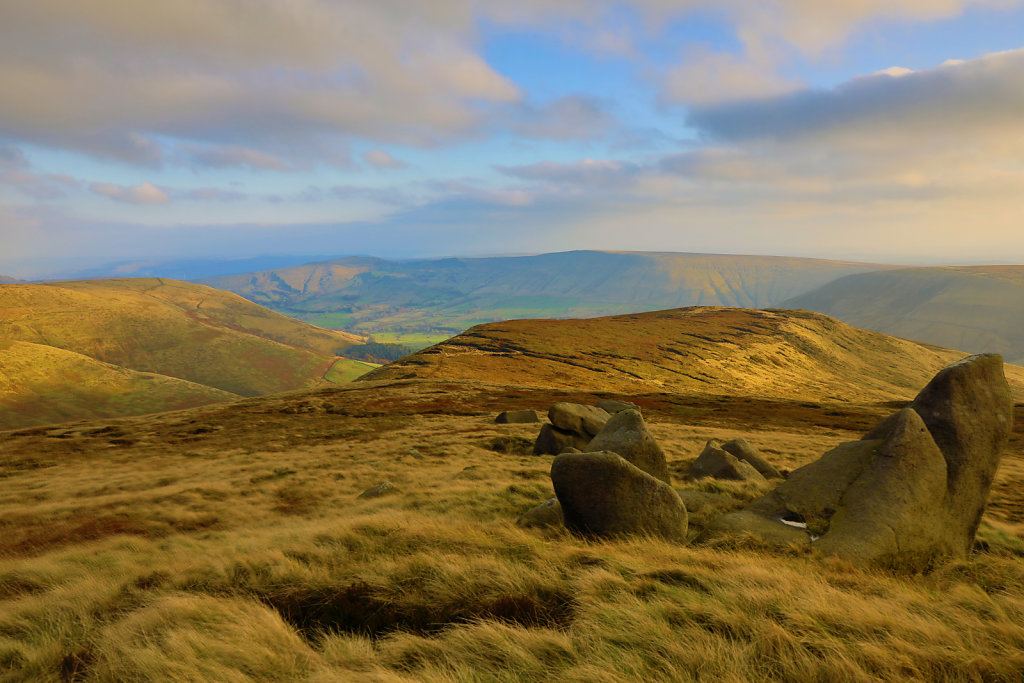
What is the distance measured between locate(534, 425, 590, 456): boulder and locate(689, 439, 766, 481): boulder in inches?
299

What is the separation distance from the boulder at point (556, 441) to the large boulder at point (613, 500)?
15107 millimetres

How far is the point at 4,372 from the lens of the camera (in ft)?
527

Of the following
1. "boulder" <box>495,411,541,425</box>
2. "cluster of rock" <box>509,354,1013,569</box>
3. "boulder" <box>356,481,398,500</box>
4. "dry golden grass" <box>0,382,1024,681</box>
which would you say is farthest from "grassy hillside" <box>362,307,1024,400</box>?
"cluster of rock" <box>509,354,1013,569</box>

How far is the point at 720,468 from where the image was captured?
1922 cm

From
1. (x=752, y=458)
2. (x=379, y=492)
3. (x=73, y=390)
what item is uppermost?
(x=379, y=492)

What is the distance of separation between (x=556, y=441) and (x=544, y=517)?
49.5 feet

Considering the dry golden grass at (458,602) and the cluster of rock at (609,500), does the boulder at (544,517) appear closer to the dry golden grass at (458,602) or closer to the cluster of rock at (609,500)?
the cluster of rock at (609,500)

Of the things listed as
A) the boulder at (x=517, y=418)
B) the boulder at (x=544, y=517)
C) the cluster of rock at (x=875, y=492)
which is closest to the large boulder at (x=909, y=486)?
the cluster of rock at (x=875, y=492)

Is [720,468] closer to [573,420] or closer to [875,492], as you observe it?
[875,492]

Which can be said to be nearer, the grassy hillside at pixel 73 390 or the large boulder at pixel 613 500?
the large boulder at pixel 613 500

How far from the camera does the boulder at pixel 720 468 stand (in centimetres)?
1881

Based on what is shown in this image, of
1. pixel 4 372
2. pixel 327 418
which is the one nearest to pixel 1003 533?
pixel 327 418

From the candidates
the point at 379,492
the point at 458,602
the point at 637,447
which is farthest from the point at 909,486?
the point at 379,492

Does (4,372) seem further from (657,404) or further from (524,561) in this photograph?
(524,561)
